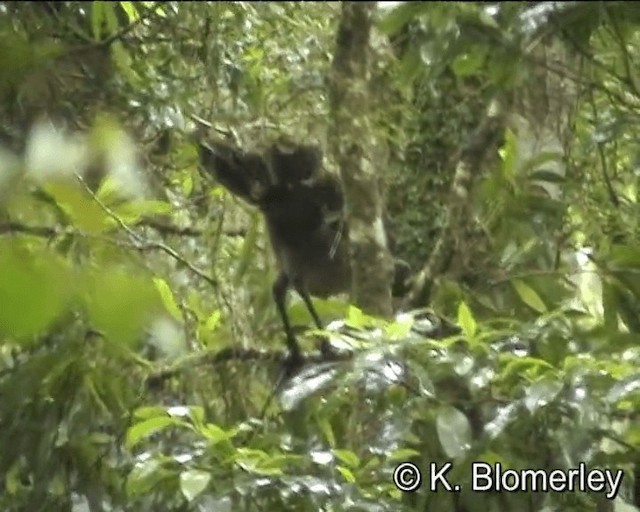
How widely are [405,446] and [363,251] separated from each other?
31cm

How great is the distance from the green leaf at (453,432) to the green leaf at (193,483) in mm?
206

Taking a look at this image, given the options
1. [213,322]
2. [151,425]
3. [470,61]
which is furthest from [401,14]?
[213,322]

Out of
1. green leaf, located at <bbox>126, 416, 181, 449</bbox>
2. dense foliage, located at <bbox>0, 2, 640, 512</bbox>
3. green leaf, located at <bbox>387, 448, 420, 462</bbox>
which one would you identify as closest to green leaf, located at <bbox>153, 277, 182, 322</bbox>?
dense foliage, located at <bbox>0, 2, 640, 512</bbox>

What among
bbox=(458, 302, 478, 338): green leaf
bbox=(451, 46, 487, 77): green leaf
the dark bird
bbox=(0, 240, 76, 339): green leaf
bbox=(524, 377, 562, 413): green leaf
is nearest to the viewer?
bbox=(0, 240, 76, 339): green leaf

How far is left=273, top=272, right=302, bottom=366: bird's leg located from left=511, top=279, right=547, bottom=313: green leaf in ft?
0.94

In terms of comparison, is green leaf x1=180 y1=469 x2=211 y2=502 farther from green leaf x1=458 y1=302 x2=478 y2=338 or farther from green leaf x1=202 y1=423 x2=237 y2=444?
green leaf x1=458 y1=302 x2=478 y2=338

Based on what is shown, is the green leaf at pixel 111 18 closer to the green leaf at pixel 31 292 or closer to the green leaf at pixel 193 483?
the green leaf at pixel 193 483

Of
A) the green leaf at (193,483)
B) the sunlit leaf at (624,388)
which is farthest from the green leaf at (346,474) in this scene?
the sunlit leaf at (624,388)

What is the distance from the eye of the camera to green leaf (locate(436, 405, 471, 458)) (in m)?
0.82

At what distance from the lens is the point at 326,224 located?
136 centimetres

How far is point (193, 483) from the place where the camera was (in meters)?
0.83

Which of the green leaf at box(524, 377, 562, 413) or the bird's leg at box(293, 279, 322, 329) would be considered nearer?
the green leaf at box(524, 377, 562, 413)

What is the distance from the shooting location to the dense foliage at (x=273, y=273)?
0.59 m

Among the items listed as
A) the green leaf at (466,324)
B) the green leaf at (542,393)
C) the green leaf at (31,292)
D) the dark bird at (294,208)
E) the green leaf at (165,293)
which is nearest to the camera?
the green leaf at (31,292)
